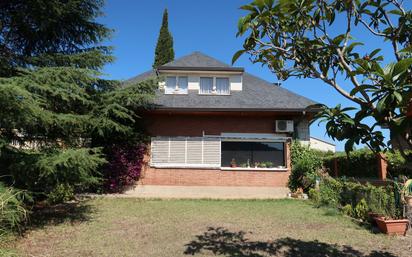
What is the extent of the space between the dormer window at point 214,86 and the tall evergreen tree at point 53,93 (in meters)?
4.16

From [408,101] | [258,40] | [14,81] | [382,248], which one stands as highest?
[14,81]

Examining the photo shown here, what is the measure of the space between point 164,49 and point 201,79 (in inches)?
477

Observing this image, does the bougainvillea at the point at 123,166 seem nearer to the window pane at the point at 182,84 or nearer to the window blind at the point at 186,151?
the window blind at the point at 186,151

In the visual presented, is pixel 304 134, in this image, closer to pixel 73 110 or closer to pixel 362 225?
pixel 362 225

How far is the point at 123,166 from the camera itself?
14.6 metres

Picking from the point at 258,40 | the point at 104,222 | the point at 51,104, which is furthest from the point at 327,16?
the point at 51,104

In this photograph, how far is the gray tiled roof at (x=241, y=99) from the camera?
Answer: 15001 millimetres

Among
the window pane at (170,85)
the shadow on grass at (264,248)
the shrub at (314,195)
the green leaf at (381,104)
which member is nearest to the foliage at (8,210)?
the shadow on grass at (264,248)

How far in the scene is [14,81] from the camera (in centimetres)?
792

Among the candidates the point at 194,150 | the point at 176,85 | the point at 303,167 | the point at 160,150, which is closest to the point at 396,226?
the point at 303,167

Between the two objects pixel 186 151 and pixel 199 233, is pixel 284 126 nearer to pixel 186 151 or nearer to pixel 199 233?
pixel 186 151

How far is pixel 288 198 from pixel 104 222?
7966 millimetres

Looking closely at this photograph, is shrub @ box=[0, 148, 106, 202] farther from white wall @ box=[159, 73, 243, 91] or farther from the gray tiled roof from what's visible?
white wall @ box=[159, 73, 243, 91]

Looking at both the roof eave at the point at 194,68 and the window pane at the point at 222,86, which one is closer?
the roof eave at the point at 194,68
